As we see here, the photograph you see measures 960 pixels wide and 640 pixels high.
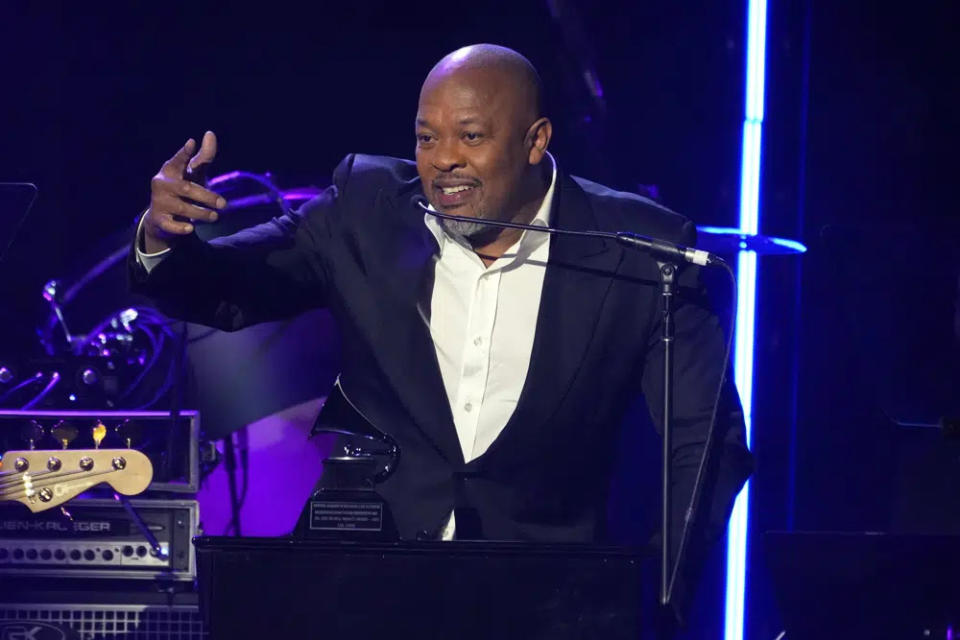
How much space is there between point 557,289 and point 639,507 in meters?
1.26

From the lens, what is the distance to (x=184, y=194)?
2.20m

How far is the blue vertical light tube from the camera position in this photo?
3750 mm

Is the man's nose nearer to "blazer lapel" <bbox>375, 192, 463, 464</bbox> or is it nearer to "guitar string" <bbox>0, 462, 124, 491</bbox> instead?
"blazer lapel" <bbox>375, 192, 463, 464</bbox>

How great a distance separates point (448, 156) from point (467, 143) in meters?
0.06

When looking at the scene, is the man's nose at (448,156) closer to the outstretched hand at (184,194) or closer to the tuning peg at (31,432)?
the outstretched hand at (184,194)

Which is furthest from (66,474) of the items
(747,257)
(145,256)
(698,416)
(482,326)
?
(747,257)

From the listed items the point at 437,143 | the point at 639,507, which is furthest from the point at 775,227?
the point at 437,143

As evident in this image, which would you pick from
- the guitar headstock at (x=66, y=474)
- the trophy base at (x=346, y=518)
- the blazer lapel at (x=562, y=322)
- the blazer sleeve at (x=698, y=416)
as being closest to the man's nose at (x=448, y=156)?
the blazer lapel at (x=562, y=322)

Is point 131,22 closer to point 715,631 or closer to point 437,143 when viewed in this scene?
point 437,143

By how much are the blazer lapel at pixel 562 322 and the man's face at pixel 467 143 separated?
18 cm

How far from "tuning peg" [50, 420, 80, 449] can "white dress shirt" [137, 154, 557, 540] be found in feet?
3.30

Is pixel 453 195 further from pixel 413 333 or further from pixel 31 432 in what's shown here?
pixel 31 432

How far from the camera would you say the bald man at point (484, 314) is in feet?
8.46

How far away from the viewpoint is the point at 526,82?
2.81 meters
